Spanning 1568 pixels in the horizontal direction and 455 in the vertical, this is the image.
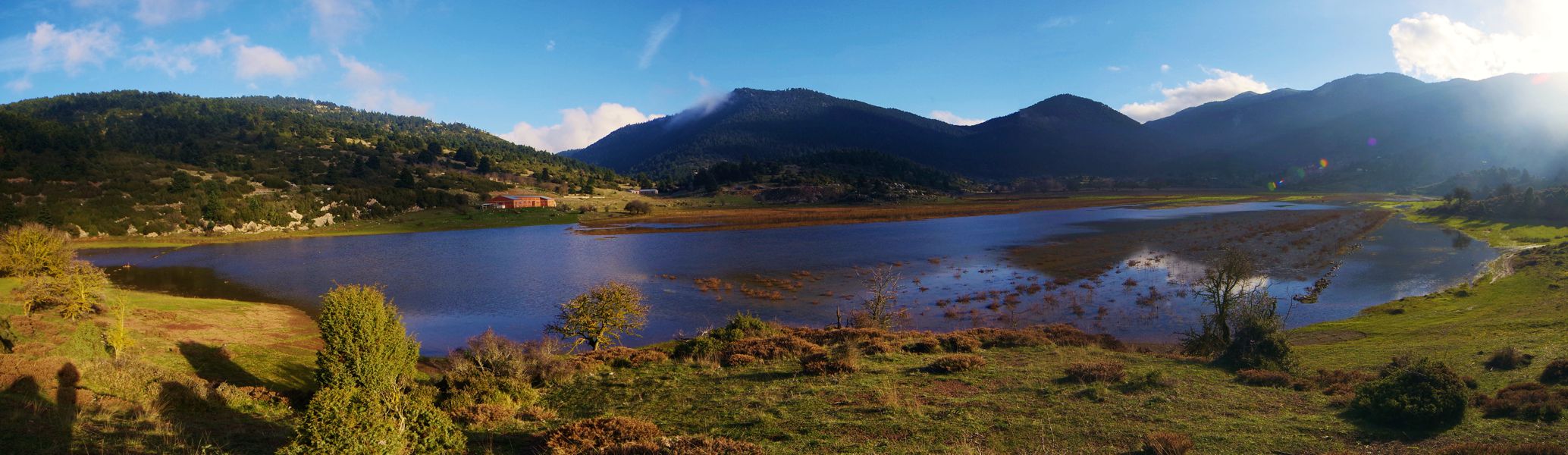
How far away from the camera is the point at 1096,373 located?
13219 mm

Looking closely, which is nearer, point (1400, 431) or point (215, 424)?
point (1400, 431)

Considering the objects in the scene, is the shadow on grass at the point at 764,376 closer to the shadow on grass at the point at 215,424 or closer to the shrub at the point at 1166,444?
the shrub at the point at 1166,444

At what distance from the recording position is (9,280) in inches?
837

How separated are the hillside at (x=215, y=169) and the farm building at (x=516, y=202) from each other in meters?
4.38

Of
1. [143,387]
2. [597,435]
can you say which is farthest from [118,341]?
[597,435]

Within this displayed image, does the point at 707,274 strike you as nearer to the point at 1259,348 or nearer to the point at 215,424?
the point at 1259,348

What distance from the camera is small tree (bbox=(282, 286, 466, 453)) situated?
5.84 metres

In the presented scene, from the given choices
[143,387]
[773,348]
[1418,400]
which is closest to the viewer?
[1418,400]

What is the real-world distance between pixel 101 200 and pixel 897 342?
303ft

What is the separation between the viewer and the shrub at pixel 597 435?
8070 mm

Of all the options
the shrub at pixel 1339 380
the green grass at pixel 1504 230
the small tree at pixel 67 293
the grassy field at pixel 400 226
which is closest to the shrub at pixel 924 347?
the shrub at pixel 1339 380

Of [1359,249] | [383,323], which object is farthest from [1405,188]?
[383,323]

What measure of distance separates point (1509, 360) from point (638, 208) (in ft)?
351

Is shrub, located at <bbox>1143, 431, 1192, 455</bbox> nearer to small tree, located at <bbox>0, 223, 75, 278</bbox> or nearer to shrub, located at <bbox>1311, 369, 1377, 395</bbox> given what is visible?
shrub, located at <bbox>1311, 369, 1377, 395</bbox>
